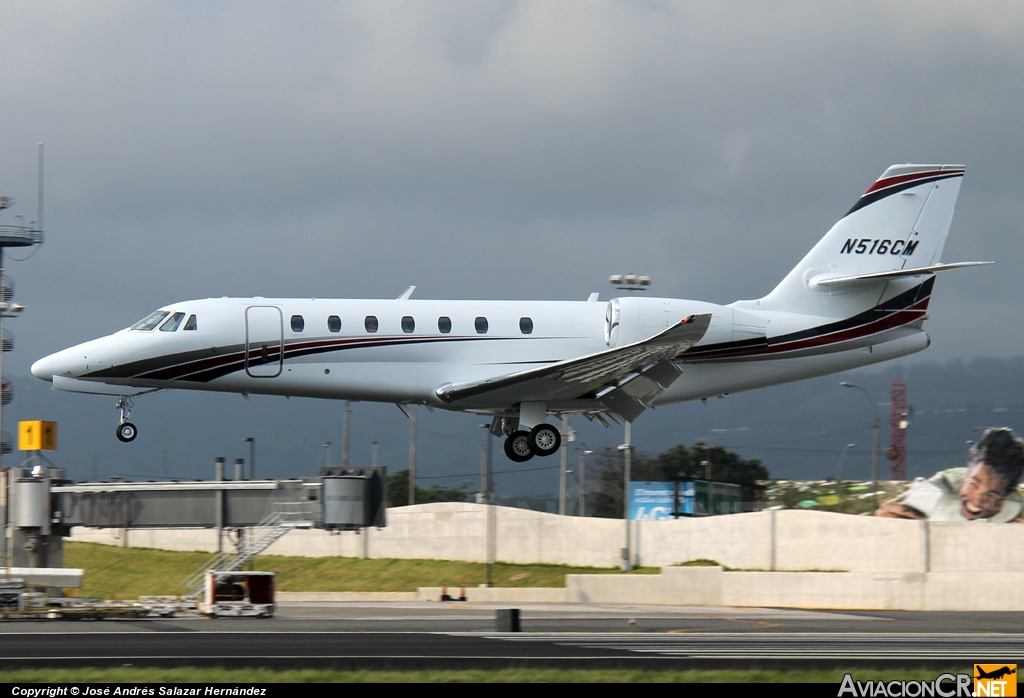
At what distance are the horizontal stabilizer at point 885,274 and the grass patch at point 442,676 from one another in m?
10.1

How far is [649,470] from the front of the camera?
2451 inches

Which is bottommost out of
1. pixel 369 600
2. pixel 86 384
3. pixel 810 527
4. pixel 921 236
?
pixel 369 600

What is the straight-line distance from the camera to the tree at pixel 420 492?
218 feet

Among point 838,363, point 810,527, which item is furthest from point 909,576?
point 838,363

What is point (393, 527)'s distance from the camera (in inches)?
2324

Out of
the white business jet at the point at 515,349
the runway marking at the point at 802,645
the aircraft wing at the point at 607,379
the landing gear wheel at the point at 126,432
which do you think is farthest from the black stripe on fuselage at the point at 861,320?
the landing gear wheel at the point at 126,432

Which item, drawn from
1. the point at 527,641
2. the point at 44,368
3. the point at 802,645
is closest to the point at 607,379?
the point at 527,641

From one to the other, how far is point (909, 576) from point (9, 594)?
86.4 feet

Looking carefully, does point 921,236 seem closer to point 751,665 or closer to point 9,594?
point 751,665

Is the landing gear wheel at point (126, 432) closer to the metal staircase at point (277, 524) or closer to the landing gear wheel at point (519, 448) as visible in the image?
the landing gear wheel at point (519, 448)

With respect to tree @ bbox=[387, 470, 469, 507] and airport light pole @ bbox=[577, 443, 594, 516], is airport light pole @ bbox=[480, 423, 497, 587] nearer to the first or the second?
airport light pole @ bbox=[577, 443, 594, 516]

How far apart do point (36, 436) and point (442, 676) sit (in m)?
34.3

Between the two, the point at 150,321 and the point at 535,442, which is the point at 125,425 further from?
the point at 535,442

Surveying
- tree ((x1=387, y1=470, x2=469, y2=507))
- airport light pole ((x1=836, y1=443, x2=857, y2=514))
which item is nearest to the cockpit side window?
airport light pole ((x1=836, y1=443, x2=857, y2=514))
